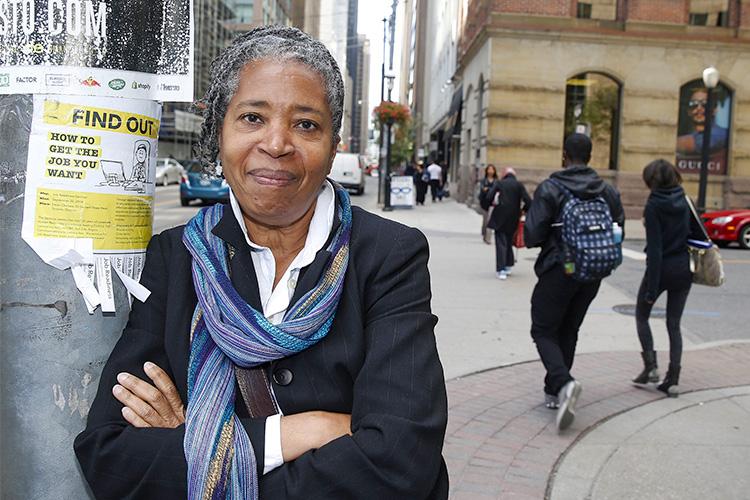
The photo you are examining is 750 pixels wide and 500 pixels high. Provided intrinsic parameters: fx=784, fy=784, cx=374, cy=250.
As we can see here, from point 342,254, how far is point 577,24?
23214mm

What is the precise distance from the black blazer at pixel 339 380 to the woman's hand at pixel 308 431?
0.10 feet

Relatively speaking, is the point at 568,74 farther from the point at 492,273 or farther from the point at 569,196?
the point at 569,196

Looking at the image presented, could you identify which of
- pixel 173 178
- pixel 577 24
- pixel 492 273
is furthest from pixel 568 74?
pixel 173 178

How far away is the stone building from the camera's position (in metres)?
23.1

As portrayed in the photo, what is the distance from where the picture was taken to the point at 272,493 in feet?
5.56

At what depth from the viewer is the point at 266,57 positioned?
6.15 feet

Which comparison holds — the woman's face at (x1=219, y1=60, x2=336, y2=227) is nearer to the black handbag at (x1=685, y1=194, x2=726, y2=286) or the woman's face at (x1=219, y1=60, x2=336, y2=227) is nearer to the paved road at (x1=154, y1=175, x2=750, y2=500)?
the paved road at (x1=154, y1=175, x2=750, y2=500)

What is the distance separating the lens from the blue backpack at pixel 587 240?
17.3 feet

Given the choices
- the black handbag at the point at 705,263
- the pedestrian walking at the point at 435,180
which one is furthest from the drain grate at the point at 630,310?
the pedestrian walking at the point at 435,180

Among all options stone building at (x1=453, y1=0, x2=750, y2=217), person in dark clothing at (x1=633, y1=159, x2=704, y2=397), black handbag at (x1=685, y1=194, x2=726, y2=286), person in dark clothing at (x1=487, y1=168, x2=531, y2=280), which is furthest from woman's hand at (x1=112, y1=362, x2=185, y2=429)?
stone building at (x1=453, y1=0, x2=750, y2=217)

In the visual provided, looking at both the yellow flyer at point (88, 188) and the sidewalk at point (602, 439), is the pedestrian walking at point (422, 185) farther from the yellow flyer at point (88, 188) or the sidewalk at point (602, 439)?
the yellow flyer at point (88, 188)

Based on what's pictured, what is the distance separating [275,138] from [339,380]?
0.59 meters

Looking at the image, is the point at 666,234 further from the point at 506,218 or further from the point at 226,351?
the point at 506,218

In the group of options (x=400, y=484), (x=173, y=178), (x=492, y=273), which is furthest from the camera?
(x=173, y=178)
